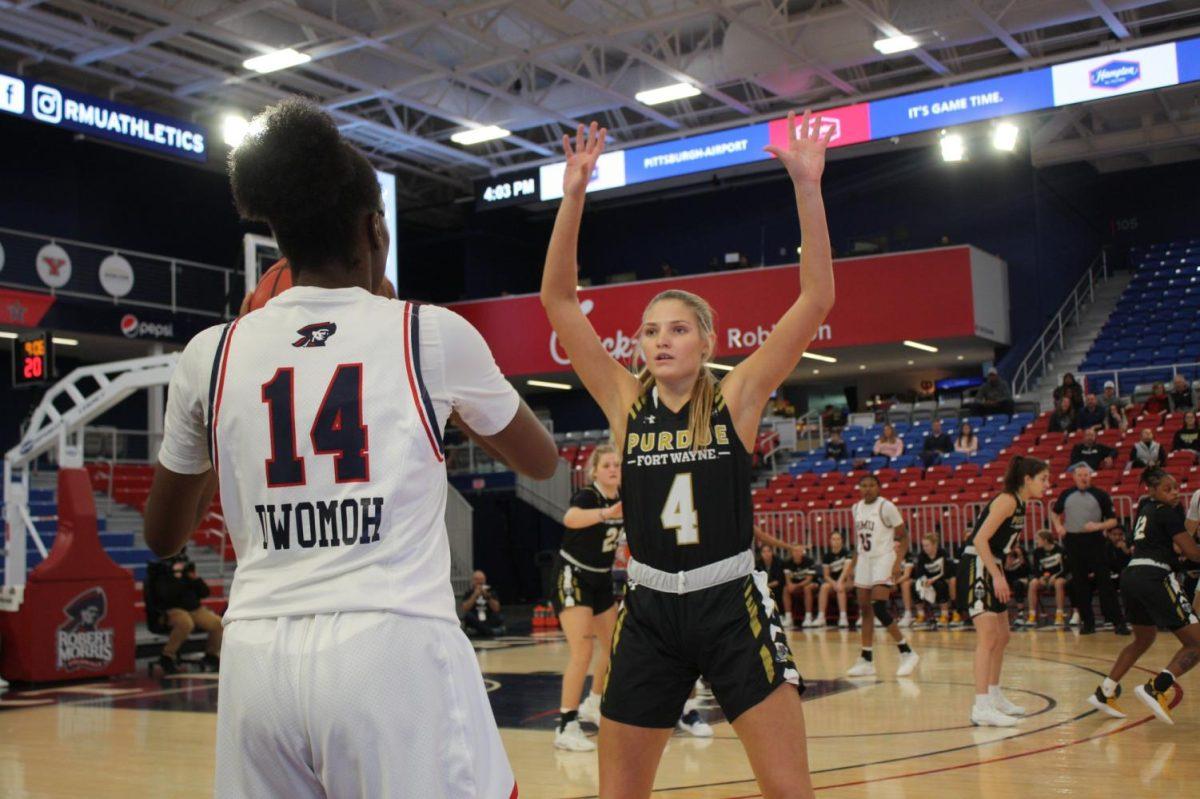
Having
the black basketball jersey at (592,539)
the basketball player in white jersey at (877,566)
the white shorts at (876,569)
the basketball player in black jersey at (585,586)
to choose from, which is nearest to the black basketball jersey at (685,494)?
the basketball player in black jersey at (585,586)

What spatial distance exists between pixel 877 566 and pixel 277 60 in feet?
45.5

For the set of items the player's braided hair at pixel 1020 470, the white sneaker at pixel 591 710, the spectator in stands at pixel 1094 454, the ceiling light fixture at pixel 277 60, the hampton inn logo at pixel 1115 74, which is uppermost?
the ceiling light fixture at pixel 277 60

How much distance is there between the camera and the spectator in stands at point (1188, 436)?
18578mm

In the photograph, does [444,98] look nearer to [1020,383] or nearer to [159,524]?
[1020,383]

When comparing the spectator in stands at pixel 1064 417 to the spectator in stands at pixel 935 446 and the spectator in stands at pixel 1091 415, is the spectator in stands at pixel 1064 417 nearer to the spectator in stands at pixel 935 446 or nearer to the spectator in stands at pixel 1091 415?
the spectator in stands at pixel 1091 415

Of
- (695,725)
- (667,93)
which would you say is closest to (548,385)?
(667,93)

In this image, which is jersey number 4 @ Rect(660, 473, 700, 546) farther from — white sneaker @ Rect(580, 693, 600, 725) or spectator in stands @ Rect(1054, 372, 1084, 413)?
spectator in stands @ Rect(1054, 372, 1084, 413)

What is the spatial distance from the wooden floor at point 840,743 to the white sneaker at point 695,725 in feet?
0.28

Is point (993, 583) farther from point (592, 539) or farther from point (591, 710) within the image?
point (591, 710)

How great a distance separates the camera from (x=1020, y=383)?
27250 mm

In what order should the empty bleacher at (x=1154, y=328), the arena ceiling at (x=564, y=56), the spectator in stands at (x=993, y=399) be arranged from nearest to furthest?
1. the arena ceiling at (x=564, y=56)
2. the spectator in stands at (x=993, y=399)
3. the empty bleacher at (x=1154, y=328)

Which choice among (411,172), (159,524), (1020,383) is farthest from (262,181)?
(411,172)

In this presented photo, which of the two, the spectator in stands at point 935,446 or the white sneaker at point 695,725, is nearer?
the white sneaker at point 695,725

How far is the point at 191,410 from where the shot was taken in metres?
2.33
